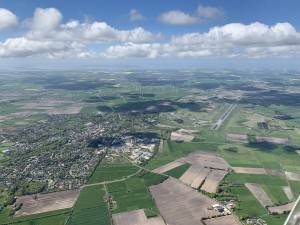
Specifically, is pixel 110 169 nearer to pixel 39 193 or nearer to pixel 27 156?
pixel 39 193

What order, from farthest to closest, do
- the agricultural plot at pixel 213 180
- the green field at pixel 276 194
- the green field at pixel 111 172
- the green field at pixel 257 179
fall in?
the green field at pixel 111 172
the green field at pixel 257 179
the agricultural plot at pixel 213 180
the green field at pixel 276 194

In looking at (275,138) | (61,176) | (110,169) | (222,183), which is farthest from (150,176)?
(275,138)

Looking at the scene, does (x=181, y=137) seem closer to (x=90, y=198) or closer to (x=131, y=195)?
(x=131, y=195)

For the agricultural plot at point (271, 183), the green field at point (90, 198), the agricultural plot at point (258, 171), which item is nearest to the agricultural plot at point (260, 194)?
the agricultural plot at point (271, 183)

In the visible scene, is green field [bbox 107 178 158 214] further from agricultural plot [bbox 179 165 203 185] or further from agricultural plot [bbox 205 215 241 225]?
agricultural plot [bbox 205 215 241 225]

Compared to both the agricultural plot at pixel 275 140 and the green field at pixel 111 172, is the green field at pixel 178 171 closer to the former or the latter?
the green field at pixel 111 172

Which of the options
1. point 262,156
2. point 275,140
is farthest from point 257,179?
point 275,140
